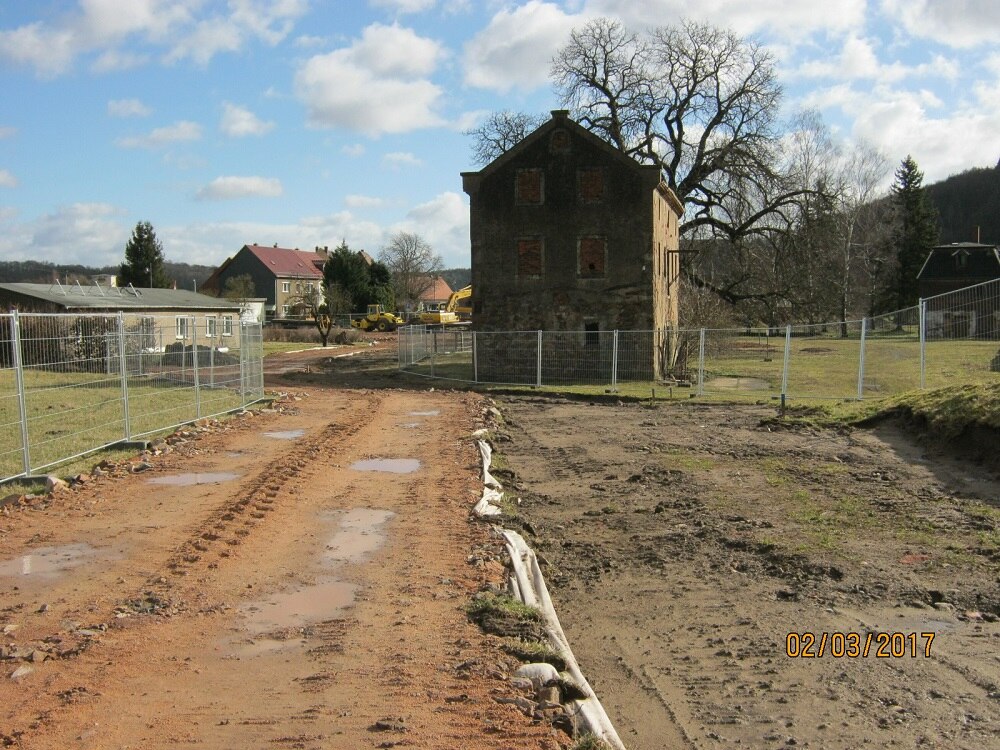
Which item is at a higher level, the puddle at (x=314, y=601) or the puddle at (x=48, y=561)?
the puddle at (x=48, y=561)

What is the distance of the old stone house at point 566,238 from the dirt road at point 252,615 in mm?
20820

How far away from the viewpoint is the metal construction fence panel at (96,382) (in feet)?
39.6

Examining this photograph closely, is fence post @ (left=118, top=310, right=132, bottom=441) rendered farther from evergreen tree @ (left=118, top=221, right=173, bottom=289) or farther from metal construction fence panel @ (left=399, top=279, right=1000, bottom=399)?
evergreen tree @ (left=118, top=221, right=173, bottom=289)

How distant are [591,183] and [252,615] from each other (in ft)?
91.9

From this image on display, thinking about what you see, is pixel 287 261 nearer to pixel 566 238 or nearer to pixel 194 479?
pixel 566 238

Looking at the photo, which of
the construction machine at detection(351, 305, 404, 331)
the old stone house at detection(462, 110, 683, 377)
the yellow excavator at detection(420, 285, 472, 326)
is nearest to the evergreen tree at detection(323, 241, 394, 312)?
the yellow excavator at detection(420, 285, 472, 326)

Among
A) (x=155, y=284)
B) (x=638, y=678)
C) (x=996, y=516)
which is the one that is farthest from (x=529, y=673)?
(x=155, y=284)

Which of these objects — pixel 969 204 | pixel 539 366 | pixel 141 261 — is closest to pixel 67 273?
pixel 141 261

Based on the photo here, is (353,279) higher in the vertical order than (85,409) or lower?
higher

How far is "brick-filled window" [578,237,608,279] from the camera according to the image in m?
32.9

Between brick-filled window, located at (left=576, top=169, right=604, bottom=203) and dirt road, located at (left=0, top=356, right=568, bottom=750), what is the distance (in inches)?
854

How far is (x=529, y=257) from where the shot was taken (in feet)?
110

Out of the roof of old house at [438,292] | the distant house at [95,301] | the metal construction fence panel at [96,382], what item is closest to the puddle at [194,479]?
the metal construction fence panel at [96,382]
